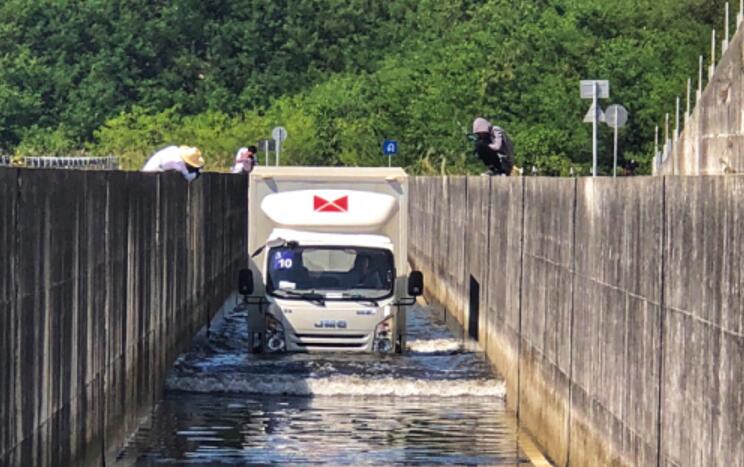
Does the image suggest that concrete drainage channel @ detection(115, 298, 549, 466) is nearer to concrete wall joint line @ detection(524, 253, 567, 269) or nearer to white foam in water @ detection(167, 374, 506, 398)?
white foam in water @ detection(167, 374, 506, 398)

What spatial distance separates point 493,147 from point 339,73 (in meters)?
102

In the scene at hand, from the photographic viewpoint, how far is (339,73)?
12900 centimetres

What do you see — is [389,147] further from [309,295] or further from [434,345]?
[309,295]

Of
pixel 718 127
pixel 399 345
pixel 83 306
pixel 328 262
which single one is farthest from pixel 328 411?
pixel 718 127

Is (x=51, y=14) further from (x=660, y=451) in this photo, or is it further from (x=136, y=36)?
(x=660, y=451)

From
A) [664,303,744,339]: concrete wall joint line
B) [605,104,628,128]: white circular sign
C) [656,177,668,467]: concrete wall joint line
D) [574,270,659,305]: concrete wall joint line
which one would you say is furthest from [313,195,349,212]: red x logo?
[605,104,628,128]: white circular sign

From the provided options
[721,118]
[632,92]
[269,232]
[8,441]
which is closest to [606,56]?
[632,92]

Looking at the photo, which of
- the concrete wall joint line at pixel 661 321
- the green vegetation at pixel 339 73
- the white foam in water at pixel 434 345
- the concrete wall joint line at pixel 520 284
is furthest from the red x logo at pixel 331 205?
the green vegetation at pixel 339 73

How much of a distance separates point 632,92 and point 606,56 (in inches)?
71.2

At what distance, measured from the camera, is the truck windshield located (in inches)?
1040

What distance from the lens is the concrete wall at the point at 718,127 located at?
5894 cm

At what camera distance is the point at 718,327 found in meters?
10.5

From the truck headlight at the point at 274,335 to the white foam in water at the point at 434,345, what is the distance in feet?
8.60

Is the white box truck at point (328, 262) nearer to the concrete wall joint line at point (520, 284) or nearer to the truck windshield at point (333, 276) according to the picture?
the truck windshield at point (333, 276)
